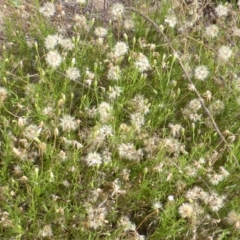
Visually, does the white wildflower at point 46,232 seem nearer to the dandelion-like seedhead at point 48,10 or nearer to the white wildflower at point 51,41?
the white wildflower at point 51,41

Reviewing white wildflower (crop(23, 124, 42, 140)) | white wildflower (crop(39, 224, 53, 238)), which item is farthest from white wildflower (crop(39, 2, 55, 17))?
white wildflower (crop(39, 224, 53, 238))

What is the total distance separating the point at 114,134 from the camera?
10.1 feet

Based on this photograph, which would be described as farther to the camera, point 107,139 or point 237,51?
point 237,51

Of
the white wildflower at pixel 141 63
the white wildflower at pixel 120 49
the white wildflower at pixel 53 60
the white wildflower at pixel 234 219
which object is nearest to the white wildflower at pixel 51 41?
the white wildflower at pixel 53 60

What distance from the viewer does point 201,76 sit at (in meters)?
3.54

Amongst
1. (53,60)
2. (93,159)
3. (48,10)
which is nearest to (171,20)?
(48,10)

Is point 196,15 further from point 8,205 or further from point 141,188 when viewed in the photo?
point 8,205

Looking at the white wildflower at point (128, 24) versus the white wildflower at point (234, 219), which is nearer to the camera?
the white wildflower at point (234, 219)

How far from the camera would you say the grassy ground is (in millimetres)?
2879

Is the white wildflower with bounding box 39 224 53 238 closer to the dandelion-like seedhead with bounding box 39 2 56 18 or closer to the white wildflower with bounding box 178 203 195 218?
the white wildflower with bounding box 178 203 195 218

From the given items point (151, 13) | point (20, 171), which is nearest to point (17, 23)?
point (151, 13)

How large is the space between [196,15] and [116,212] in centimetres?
158

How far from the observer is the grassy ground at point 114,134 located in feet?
9.45

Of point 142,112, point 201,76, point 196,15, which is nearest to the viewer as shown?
point 142,112
